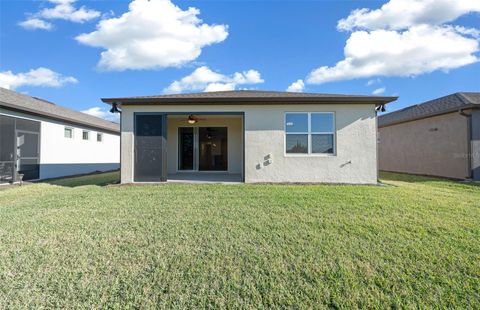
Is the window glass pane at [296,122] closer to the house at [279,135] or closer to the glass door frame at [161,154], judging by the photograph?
the house at [279,135]

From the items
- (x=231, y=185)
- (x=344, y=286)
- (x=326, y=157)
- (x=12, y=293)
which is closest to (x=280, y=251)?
(x=344, y=286)

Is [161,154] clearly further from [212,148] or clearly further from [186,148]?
[212,148]

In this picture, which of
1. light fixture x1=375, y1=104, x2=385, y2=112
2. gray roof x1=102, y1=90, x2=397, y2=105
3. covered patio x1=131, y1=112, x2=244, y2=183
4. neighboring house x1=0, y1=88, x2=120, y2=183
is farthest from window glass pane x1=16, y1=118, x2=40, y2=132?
light fixture x1=375, y1=104, x2=385, y2=112

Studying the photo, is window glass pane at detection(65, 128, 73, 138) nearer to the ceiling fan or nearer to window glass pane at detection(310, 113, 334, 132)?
the ceiling fan

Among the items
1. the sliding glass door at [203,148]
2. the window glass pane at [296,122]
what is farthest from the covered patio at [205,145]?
the window glass pane at [296,122]

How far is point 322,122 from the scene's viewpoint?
8445 millimetres

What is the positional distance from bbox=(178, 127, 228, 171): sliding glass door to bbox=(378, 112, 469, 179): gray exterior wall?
1087cm

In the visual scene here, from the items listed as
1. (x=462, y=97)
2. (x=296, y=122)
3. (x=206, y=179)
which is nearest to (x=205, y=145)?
(x=206, y=179)

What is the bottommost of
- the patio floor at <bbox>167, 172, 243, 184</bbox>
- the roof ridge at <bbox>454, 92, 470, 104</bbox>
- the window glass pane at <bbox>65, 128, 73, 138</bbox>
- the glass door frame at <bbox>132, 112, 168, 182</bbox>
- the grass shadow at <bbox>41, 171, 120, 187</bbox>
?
the grass shadow at <bbox>41, 171, 120, 187</bbox>

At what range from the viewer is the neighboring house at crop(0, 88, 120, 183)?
9305mm

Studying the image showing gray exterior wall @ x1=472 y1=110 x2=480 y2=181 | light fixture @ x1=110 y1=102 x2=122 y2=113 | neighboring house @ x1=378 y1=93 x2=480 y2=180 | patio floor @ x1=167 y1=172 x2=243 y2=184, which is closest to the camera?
light fixture @ x1=110 y1=102 x2=122 y2=113

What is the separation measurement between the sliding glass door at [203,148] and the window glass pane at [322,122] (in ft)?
16.0

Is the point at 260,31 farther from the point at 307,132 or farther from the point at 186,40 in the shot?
the point at 307,132

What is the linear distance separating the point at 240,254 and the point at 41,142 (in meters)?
12.1
